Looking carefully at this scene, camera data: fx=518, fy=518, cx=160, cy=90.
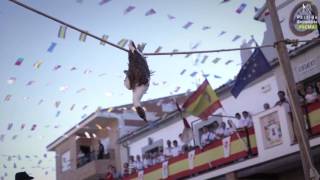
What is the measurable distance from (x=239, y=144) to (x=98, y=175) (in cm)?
1228

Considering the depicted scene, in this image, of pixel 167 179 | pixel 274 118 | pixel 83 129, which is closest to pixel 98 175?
pixel 83 129

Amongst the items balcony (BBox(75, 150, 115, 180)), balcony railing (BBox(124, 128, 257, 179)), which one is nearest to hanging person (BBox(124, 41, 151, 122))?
balcony railing (BBox(124, 128, 257, 179))

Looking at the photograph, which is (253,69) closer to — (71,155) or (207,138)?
(207,138)

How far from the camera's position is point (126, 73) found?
787 cm

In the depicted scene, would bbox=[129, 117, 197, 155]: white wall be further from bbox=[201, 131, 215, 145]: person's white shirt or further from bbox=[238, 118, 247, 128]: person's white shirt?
bbox=[238, 118, 247, 128]: person's white shirt

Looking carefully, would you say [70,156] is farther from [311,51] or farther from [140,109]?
[140,109]

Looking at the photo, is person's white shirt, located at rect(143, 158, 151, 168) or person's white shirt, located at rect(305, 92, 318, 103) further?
person's white shirt, located at rect(143, 158, 151, 168)

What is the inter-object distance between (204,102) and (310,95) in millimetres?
3355

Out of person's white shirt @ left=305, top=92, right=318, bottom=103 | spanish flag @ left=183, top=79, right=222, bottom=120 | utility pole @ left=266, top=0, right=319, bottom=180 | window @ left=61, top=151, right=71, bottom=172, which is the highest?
window @ left=61, top=151, right=71, bottom=172

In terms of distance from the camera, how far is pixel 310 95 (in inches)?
528

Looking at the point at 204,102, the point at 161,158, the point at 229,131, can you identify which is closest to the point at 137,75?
the point at 204,102

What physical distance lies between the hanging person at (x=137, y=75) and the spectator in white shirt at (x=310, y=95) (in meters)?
6.77

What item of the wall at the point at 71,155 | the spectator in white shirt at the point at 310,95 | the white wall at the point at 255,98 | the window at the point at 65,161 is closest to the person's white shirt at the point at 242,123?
the white wall at the point at 255,98

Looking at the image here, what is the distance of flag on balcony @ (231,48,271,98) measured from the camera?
13820 millimetres
